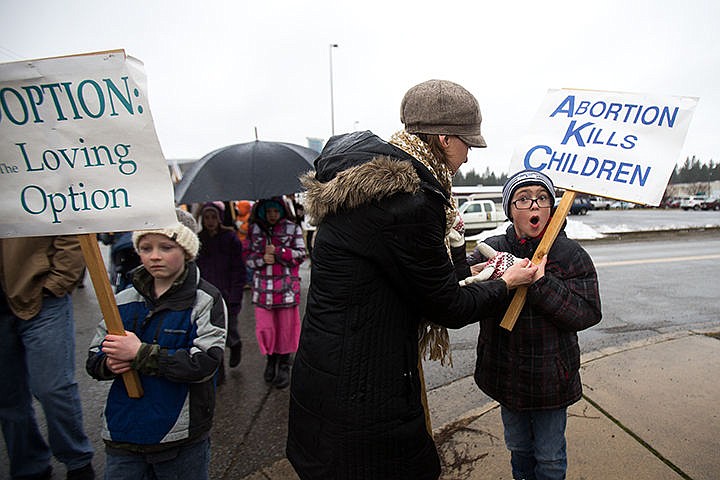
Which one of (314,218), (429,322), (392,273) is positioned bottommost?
(429,322)

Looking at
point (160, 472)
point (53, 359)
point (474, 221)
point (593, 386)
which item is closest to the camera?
point (160, 472)

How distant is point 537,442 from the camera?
192 centimetres

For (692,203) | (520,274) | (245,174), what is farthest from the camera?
(692,203)

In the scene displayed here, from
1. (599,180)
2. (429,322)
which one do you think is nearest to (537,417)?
(429,322)

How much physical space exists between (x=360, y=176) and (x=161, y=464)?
148cm

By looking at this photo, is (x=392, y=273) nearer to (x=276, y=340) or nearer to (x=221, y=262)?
(x=276, y=340)

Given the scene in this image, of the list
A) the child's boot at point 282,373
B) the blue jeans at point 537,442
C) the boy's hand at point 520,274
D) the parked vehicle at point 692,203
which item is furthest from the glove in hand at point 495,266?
the parked vehicle at point 692,203

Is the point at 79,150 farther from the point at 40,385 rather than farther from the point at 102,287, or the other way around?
the point at 40,385

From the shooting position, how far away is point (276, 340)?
3766mm

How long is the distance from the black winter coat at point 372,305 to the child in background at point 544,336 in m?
0.59

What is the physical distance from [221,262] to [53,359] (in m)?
1.81

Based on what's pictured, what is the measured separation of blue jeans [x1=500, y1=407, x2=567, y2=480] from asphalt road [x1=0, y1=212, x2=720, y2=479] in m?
1.47

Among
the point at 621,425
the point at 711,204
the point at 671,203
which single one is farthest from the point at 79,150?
the point at 671,203

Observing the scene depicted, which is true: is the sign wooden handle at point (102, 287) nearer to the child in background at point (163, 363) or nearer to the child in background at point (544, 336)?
the child in background at point (163, 363)
